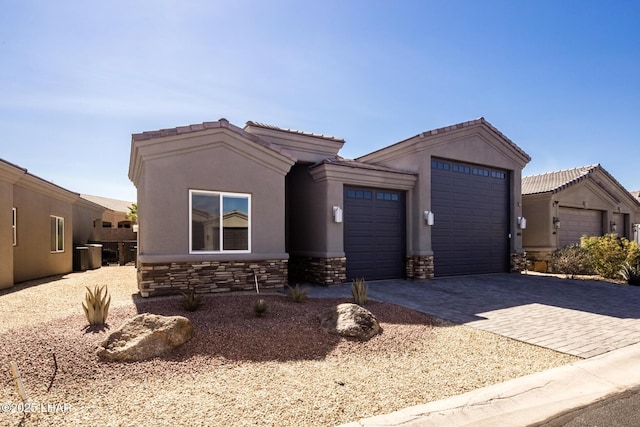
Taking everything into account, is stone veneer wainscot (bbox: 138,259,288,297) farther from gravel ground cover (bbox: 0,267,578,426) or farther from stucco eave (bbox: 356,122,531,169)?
stucco eave (bbox: 356,122,531,169)

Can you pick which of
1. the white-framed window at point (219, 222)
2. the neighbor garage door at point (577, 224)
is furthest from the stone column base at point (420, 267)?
the neighbor garage door at point (577, 224)

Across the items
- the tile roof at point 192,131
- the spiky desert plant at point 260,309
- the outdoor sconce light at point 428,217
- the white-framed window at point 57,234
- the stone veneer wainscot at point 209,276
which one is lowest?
the spiky desert plant at point 260,309

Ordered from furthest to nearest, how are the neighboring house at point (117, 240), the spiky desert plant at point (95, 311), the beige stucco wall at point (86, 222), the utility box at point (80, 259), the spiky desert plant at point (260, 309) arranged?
the neighboring house at point (117, 240)
the beige stucco wall at point (86, 222)
the utility box at point (80, 259)
the spiky desert plant at point (260, 309)
the spiky desert plant at point (95, 311)

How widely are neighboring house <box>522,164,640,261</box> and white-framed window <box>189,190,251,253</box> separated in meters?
14.1

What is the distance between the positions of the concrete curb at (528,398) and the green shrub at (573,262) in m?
11.7

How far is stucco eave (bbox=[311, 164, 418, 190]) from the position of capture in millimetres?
10773

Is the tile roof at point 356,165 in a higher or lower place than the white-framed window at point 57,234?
higher

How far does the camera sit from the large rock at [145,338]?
4.57 metres

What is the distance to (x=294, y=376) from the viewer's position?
4.29 m

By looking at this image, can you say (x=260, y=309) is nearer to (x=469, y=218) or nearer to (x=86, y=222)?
(x=469, y=218)

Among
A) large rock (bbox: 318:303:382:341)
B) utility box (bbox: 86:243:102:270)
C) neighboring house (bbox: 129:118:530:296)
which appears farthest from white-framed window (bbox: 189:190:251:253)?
utility box (bbox: 86:243:102:270)

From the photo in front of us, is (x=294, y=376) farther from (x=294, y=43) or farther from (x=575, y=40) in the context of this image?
(x=575, y=40)

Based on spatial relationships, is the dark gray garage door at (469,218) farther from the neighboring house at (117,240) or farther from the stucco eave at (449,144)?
the neighboring house at (117,240)

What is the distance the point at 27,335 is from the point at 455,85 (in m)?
13.0
